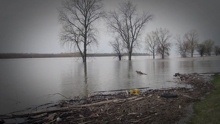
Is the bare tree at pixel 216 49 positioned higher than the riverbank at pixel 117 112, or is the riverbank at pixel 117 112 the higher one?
the bare tree at pixel 216 49

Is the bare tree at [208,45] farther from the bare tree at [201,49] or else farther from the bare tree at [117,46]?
the bare tree at [117,46]

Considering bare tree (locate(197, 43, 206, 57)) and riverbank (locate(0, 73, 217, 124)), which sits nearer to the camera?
riverbank (locate(0, 73, 217, 124))

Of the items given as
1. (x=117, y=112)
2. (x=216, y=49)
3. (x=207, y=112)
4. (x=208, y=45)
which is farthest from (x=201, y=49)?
(x=117, y=112)

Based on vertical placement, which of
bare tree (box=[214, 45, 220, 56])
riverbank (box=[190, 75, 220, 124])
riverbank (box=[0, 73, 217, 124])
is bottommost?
riverbank (box=[0, 73, 217, 124])

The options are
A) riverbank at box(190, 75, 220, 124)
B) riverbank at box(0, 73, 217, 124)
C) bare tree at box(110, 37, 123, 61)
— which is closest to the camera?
riverbank at box(190, 75, 220, 124)

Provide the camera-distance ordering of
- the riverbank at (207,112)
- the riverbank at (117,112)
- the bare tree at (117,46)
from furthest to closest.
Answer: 1. the bare tree at (117,46)
2. the riverbank at (117,112)
3. the riverbank at (207,112)

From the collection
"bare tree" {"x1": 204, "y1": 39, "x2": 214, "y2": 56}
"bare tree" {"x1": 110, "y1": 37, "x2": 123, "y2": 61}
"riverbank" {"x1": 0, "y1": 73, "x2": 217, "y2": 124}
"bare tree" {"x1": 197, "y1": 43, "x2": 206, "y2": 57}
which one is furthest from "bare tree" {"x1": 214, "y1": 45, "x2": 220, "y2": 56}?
"riverbank" {"x1": 0, "y1": 73, "x2": 217, "y2": 124}

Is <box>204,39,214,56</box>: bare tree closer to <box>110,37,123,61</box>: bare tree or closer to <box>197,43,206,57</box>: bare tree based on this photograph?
<box>197,43,206,57</box>: bare tree

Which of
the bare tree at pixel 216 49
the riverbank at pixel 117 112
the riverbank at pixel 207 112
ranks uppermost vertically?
the bare tree at pixel 216 49

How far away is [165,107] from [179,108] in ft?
1.63

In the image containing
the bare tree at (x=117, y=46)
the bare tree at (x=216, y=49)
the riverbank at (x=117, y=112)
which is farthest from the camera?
the bare tree at (x=216, y=49)

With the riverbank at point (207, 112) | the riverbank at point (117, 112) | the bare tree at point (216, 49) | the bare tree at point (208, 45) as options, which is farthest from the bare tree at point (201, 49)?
the riverbank at point (117, 112)

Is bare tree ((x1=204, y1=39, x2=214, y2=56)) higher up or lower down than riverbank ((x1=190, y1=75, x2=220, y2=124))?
higher up

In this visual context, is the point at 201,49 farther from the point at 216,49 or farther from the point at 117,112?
the point at 117,112
